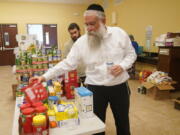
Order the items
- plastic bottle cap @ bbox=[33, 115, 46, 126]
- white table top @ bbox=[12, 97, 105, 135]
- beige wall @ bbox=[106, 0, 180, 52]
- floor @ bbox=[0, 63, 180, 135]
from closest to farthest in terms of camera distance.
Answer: plastic bottle cap @ bbox=[33, 115, 46, 126] < white table top @ bbox=[12, 97, 105, 135] < floor @ bbox=[0, 63, 180, 135] < beige wall @ bbox=[106, 0, 180, 52]

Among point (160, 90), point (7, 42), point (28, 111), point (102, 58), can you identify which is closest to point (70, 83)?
point (102, 58)

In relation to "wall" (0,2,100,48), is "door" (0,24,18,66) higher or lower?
lower

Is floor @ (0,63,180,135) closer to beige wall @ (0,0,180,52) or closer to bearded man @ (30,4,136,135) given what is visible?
bearded man @ (30,4,136,135)

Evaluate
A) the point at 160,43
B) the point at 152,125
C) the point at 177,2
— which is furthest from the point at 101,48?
the point at 177,2

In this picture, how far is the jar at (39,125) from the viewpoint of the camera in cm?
91

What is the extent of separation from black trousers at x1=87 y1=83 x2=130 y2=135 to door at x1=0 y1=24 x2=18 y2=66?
7574mm

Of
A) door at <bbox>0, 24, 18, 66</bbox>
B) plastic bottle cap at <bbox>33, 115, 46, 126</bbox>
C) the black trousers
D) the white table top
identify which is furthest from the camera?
door at <bbox>0, 24, 18, 66</bbox>

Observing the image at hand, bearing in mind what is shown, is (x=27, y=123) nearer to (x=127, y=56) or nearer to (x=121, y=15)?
(x=127, y=56)

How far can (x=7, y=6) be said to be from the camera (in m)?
7.74

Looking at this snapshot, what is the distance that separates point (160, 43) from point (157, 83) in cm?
116

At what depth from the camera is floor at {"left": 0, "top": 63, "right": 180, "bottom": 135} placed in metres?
2.38

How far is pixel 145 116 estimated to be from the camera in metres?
2.80

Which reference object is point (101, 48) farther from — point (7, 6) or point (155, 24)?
point (7, 6)

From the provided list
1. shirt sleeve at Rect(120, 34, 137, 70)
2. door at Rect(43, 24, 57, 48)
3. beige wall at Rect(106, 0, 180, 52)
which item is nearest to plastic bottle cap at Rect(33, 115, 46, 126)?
shirt sleeve at Rect(120, 34, 137, 70)
